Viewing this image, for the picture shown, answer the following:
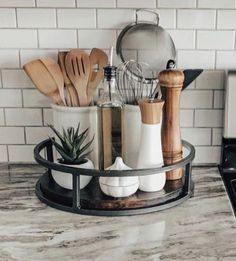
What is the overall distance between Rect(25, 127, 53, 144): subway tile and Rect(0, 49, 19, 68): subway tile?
194 millimetres

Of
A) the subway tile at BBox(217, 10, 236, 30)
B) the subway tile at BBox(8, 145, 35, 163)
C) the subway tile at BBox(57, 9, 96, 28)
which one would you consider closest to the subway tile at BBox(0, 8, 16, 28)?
the subway tile at BBox(57, 9, 96, 28)

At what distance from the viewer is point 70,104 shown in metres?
1.17

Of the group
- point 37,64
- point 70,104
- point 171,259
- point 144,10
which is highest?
point 144,10

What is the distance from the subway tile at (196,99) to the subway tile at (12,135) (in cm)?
48

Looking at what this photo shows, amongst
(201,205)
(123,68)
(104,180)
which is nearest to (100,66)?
(123,68)

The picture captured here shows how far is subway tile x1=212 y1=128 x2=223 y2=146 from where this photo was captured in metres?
1.34

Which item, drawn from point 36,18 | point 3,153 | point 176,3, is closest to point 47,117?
point 3,153

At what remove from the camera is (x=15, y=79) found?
4.31 ft

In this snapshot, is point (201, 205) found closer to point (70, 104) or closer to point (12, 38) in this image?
point (70, 104)

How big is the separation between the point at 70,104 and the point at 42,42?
0.23m

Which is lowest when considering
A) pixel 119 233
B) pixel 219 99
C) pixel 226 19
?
pixel 119 233

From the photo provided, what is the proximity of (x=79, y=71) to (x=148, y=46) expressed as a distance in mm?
204

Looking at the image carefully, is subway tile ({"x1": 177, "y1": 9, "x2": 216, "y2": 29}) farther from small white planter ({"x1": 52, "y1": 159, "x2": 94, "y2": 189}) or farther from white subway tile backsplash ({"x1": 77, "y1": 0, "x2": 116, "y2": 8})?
small white planter ({"x1": 52, "y1": 159, "x2": 94, "y2": 189})

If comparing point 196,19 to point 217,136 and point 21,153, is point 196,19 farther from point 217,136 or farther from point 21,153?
point 21,153
